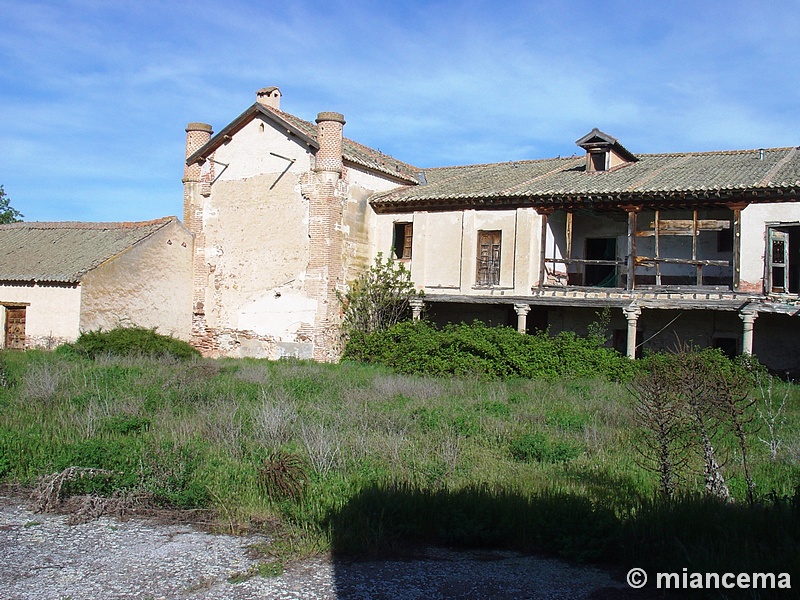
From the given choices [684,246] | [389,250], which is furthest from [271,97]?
[684,246]

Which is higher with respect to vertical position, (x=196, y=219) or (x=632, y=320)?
(x=196, y=219)

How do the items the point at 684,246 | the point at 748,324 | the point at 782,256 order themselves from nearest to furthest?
the point at 748,324 < the point at 782,256 < the point at 684,246

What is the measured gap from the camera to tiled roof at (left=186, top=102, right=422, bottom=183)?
69.2 feet

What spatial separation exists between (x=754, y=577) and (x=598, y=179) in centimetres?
1690

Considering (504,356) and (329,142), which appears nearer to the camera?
(504,356)

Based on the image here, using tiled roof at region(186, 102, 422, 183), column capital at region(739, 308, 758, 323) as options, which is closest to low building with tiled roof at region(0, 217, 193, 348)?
tiled roof at region(186, 102, 422, 183)

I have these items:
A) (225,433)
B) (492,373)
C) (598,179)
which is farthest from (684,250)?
(225,433)

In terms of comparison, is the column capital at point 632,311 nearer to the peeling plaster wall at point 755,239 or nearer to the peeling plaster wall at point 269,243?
the peeling plaster wall at point 755,239

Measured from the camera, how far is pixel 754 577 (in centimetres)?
491

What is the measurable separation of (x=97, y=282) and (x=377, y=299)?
7949mm

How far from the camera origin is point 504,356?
1792 cm

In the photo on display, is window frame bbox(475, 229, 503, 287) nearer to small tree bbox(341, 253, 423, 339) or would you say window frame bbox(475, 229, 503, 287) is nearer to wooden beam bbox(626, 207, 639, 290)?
small tree bbox(341, 253, 423, 339)

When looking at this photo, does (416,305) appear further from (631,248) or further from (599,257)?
(631,248)

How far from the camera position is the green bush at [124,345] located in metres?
18.8
